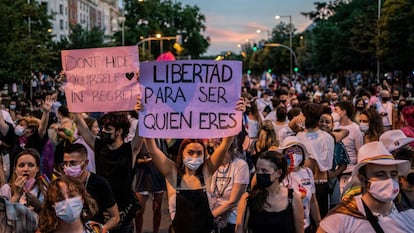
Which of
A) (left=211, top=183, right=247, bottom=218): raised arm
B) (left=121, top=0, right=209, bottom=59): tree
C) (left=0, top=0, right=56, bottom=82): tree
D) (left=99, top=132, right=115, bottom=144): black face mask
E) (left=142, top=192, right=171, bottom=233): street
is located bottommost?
(left=142, top=192, right=171, bottom=233): street

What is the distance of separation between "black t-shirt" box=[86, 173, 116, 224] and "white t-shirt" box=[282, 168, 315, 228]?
1551 millimetres

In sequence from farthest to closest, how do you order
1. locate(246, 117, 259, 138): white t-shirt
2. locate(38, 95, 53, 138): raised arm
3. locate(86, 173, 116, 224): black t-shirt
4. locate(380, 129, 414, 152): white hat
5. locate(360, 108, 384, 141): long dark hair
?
locate(246, 117, 259, 138): white t-shirt
locate(38, 95, 53, 138): raised arm
locate(360, 108, 384, 141): long dark hair
locate(86, 173, 116, 224): black t-shirt
locate(380, 129, 414, 152): white hat

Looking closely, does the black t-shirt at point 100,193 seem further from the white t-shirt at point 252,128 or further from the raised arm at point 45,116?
the white t-shirt at point 252,128

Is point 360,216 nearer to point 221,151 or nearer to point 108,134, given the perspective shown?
point 221,151

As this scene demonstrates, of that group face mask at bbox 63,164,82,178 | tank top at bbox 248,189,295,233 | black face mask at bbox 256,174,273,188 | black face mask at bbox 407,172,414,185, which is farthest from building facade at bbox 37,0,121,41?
black face mask at bbox 407,172,414,185

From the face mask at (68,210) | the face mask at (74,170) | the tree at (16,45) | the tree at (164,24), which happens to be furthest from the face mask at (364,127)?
the tree at (164,24)

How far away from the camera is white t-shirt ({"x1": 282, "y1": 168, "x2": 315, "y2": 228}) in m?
5.59

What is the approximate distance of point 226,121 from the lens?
552cm

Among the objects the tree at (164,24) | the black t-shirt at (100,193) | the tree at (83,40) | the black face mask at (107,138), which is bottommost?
the black t-shirt at (100,193)

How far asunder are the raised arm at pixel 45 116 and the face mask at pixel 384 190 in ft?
16.4

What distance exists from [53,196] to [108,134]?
208 centimetres

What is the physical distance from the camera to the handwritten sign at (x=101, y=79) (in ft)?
21.4

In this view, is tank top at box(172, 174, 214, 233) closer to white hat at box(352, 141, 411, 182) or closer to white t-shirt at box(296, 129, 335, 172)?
white hat at box(352, 141, 411, 182)

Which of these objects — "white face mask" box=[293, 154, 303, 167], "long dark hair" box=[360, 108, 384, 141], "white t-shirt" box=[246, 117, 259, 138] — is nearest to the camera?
"white face mask" box=[293, 154, 303, 167]
